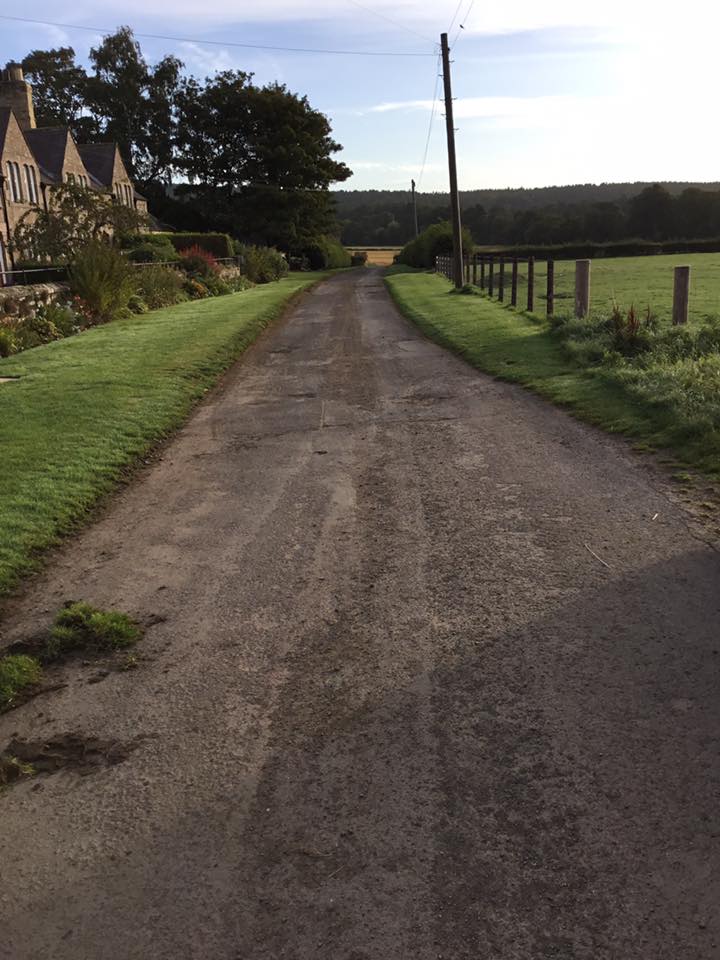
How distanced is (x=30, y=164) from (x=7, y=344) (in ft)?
99.5

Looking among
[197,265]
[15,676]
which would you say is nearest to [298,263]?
[197,265]

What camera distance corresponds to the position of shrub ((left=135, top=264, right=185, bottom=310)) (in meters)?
26.1

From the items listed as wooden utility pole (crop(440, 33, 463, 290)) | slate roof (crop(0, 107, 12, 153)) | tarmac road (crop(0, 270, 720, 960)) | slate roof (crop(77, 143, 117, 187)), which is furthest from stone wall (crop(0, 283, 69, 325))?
slate roof (crop(77, 143, 117, 187))

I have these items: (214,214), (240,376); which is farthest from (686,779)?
(214,214)

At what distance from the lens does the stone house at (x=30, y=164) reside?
37.8 meters

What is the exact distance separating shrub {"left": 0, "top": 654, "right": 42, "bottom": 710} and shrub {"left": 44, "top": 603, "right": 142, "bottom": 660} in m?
0.14

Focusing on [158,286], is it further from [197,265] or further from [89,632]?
[89,632]

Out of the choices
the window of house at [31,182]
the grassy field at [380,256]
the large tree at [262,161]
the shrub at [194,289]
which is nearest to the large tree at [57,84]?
the large tree at [262,161]

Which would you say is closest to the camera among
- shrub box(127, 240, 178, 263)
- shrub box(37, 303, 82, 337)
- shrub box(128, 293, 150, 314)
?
shrub box(37, 303, 82, 337)

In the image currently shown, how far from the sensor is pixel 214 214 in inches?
2768

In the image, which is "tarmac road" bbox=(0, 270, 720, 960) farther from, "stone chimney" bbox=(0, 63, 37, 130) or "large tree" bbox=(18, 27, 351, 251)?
"large tree" bbox=(18, 27, 351, 251)

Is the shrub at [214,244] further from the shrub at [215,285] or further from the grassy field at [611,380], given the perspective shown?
the grassy field at [611,380]

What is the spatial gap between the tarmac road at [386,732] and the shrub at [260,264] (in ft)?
135

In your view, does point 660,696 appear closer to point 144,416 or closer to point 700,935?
point 700,935
